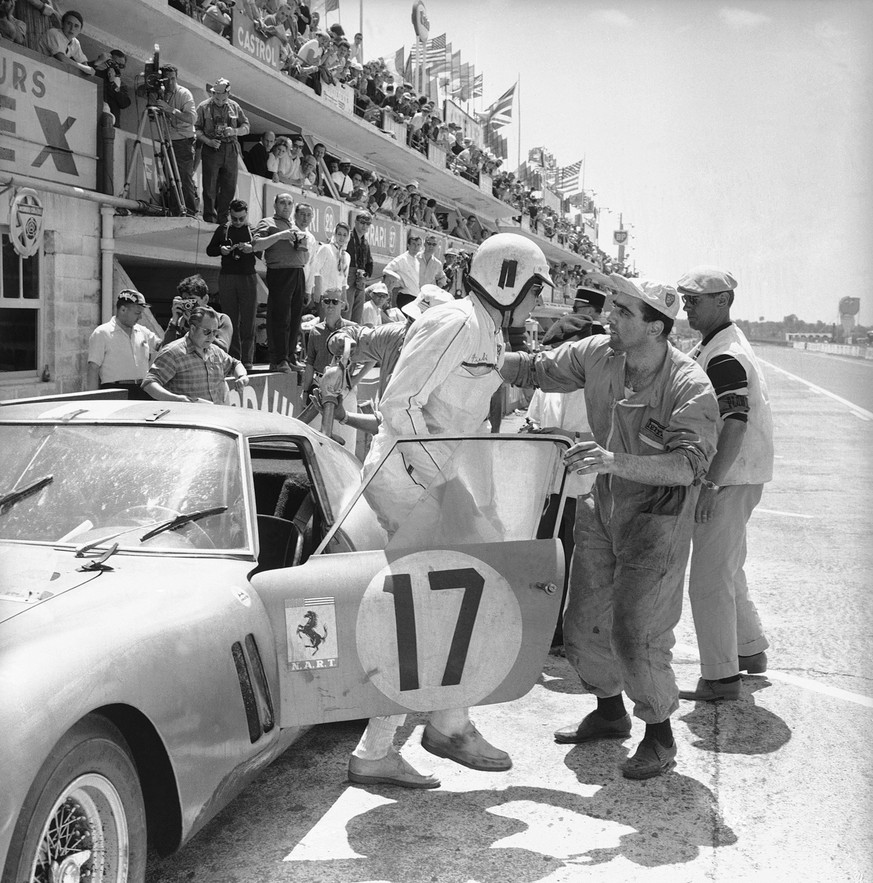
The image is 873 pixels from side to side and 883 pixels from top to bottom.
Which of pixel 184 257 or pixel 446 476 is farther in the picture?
pixel 184 257

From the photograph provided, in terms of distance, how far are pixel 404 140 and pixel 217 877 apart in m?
25.1

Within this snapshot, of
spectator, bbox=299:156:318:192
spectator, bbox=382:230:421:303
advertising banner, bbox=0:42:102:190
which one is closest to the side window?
advertising banner, bbox=0:42:102:190

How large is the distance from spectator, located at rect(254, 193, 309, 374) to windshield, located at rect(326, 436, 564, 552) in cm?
648

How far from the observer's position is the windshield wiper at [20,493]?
10.7 ft

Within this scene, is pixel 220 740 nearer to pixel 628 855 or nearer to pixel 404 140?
pixel 628 855

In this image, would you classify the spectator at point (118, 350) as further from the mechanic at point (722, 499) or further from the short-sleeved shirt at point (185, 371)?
the mechanic at point (722, 499)

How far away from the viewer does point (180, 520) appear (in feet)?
10.4

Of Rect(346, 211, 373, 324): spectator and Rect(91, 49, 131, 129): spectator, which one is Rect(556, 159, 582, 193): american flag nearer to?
Rect(346, 211, 373, 324): spectator

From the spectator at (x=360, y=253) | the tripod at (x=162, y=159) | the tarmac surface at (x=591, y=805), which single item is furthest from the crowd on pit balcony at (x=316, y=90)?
the tarmac surface at (x=591, y=805)

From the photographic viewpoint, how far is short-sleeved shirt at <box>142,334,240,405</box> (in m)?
6.70

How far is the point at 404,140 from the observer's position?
26312 mm

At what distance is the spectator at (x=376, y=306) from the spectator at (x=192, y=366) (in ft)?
14.2

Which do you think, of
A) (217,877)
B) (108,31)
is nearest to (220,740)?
(217,877)

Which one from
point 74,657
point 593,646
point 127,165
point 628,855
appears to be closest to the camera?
point 74,657
